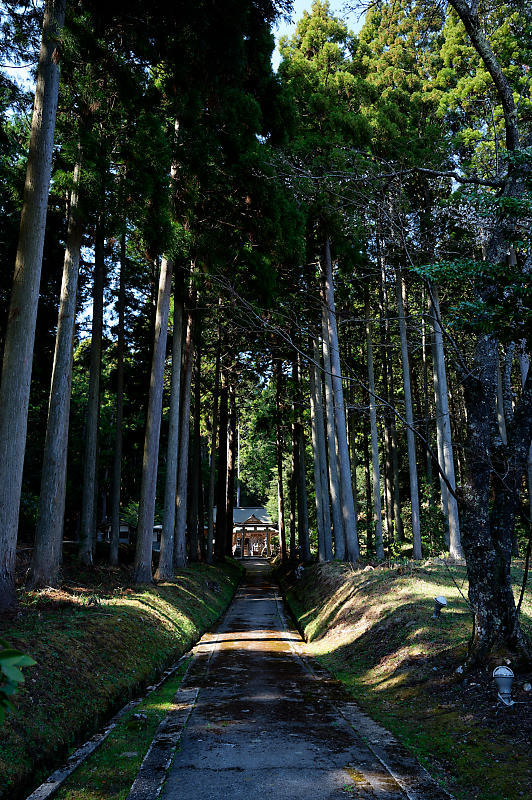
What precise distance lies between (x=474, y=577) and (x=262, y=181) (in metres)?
10.1

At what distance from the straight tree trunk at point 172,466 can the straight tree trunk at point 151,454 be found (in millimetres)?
1405

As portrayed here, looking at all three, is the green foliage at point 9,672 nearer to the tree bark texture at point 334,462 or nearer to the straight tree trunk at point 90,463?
the straight tree trunk at point 90,463

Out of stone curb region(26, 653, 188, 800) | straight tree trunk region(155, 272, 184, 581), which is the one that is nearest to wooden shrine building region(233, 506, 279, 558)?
straight tree trunk region(155, 272, 184, 581)

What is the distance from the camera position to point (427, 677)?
710cm

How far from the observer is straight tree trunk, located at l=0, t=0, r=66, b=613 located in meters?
7.42

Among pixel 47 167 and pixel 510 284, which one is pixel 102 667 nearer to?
pixel 510 284

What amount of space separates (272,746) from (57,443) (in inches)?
273

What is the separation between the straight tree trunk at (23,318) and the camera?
7422 millimetres

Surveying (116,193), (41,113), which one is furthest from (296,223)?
(41,113)

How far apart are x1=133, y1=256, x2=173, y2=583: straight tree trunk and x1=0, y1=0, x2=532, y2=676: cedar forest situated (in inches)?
2.3

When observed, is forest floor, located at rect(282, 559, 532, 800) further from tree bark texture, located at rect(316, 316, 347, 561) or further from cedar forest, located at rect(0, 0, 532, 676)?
tree bark texture, located at rect(316, 316, 347, 561)

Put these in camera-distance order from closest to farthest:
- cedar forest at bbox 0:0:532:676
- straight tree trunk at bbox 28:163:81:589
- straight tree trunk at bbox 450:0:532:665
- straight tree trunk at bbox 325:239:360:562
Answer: straight tree trunk at bbox 450:0:532:665 → cedar forest at bbox 0:0:532:676 → straight tree trunk at bbox 28:163:81:589 → straight tree trunk at bbox 325:239:360:562

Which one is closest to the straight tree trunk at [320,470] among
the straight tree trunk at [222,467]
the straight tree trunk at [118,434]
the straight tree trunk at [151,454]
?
the straight tree trunk at [222,467]

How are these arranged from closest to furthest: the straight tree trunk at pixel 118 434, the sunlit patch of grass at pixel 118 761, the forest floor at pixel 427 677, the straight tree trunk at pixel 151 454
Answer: the sunlit patch of grass at pixel 118 761, the forest floor at pixel 427 677, the straight tree trunk at pixel 151 454, the straight tree trunk at pixel 118 434
